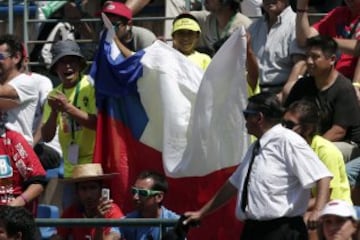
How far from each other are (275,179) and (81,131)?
2.69 metres

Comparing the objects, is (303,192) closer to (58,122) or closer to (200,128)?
(200,128)

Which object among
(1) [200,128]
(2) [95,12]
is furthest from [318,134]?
(2) [95,12]

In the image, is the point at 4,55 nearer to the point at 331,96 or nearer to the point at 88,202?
the point at 88,202

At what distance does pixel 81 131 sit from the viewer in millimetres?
12492

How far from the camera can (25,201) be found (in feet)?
39.0

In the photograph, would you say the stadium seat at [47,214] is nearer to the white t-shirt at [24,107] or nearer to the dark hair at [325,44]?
the white t-shirt at [24,107]

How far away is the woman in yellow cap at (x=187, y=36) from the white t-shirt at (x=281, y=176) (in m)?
2.33

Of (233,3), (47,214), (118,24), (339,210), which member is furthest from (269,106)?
(233,3)

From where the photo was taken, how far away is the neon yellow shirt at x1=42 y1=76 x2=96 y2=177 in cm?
1246

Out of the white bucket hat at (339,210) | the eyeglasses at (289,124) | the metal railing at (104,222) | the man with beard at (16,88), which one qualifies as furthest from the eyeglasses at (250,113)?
the man with beard at (16,88)

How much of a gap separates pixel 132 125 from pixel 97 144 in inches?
12.7

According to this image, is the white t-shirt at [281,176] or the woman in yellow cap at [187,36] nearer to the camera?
the white t-shirt at [281,176]

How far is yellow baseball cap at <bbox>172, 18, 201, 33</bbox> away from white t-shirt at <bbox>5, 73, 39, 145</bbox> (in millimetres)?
1430

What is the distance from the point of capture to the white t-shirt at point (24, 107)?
43.0 ft
